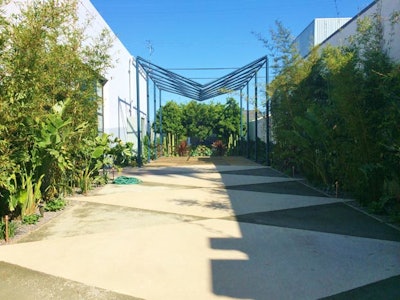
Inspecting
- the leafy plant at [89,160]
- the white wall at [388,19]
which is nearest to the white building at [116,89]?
the leafy plant at [89,160]

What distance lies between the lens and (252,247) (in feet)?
14.8

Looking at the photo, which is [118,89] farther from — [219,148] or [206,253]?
[206,253]

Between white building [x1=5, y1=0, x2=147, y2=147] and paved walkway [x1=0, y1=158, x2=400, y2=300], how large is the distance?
6.27 m

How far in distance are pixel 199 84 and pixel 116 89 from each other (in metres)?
3.88

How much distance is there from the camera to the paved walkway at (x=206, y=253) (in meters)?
3.38

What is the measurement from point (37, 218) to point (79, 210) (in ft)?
3.09

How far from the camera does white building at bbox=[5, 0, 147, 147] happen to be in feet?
40.9

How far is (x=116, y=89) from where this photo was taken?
1608 cm

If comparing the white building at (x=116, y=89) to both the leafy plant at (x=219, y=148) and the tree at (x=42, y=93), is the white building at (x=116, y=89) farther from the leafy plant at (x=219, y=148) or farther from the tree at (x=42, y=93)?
the leafy plant at (x=219, y=148)

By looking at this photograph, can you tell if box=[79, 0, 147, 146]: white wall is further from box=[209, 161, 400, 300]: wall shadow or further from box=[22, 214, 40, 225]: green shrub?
box=[209, 161, 400, 300]: wall shadow

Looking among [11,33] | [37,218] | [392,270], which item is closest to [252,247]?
[392,270]

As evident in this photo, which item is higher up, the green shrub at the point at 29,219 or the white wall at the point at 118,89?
the white wall at the point at 118,89

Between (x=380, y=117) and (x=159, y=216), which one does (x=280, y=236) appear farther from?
(x=380, y=117)

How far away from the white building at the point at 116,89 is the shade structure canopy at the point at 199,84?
3.90 feet
